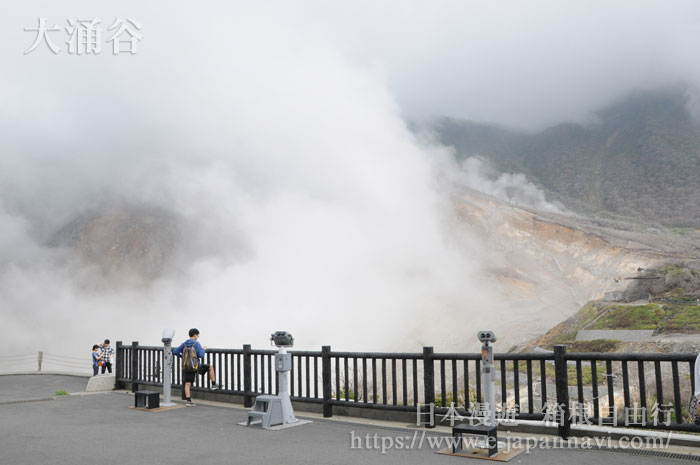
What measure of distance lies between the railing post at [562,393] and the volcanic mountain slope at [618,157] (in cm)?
7096

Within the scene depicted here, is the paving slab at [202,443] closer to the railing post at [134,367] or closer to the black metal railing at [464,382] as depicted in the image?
the black metal railing at [464,382]

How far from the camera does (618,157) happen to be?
8694cm

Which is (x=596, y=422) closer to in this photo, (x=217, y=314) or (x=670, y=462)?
(x=670, y=462)

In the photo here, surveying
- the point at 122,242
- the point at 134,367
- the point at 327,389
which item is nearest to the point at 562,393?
the point at 327,389

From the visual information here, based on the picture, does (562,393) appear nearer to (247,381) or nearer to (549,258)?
(247,381)

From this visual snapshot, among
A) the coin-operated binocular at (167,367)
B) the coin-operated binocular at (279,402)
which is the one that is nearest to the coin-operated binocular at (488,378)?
the coin-operated binocular at (279,402)

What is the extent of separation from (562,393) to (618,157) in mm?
91854

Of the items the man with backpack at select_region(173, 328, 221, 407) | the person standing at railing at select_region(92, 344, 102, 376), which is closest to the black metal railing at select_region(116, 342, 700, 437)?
the man with backpack at select_region(173, 328, 221, 407)

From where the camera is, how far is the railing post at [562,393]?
6.24 m

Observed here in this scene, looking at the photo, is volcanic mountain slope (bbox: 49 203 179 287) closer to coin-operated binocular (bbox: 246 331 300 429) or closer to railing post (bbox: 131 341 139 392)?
railing post (bbox: 131 341 139 392)

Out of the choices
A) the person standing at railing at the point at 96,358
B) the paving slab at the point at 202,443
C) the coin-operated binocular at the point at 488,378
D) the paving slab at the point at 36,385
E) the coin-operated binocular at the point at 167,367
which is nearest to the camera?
the paving slab at the point at 202,443

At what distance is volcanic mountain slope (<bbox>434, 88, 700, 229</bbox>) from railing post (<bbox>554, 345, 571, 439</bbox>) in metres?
71.0

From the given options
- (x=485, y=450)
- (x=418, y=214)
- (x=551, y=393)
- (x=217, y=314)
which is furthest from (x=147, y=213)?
(x=485, y=450)

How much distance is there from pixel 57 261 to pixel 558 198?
66.3 meters
